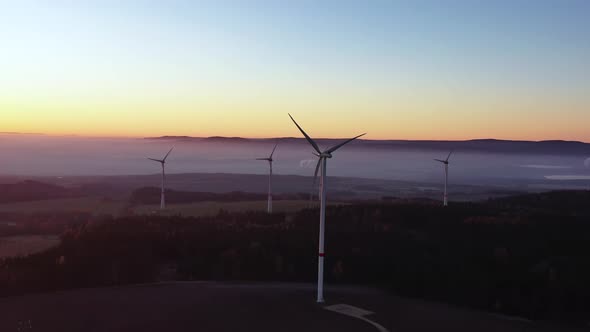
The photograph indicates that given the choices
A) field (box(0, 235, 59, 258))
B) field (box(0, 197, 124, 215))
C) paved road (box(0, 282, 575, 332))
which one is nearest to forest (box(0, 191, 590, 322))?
paved road (box(0, 282, 575, 332))

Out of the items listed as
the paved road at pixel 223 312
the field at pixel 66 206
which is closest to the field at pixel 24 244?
the paved road at pixel 223 312

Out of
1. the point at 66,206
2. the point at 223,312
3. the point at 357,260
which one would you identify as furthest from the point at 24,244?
the point at 66,206

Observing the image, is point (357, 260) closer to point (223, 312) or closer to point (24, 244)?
point (223, 312)

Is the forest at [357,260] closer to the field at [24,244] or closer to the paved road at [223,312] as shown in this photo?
the paved road at [223,312]

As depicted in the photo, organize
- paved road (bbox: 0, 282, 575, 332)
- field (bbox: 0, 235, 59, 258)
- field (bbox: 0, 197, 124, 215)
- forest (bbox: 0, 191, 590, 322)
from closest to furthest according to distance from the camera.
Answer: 1. paved road (bbox: 0, 282, 575, 332)
2. forest (bbox: 0, 191, 590, 322)
3. field (bbox: 0, 235, 59, 258)
4. field (bbox: 0, 197, 124, 215)

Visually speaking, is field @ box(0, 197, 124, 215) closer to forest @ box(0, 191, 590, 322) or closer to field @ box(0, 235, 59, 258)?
field @ box(0, 235, 59, 258)
